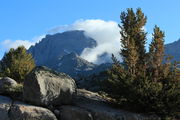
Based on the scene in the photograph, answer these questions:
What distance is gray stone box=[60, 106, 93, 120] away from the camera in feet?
49.9

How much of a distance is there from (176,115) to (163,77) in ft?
7.95

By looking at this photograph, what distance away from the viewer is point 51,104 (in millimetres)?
16031

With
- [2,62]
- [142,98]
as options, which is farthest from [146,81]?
[2,62]

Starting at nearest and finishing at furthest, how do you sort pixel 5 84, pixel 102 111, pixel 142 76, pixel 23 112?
pixel 23 112, pixel 102 111, pixel 142 76, pixel 5 84

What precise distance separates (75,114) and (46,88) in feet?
6.50

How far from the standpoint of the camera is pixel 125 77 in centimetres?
1741

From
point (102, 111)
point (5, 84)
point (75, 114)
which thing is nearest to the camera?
point (75, 114)

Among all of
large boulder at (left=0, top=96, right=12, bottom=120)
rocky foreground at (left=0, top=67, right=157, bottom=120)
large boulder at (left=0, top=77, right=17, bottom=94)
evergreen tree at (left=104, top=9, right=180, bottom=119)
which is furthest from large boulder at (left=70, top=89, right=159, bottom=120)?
large boulder at (left=0, top=77, right=17, bottom=94)

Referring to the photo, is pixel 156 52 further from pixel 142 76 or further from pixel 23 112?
pixel 23 112

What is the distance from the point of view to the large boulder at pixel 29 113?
1444 cm

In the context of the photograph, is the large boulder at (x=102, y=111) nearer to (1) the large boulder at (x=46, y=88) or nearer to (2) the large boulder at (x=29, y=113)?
(1) the large boulder at (x=46, y=88)

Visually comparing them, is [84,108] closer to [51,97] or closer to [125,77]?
[51,97]

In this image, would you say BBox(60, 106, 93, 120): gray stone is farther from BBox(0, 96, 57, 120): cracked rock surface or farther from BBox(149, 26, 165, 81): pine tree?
BBox(149, 26, 165, 81): pine tree

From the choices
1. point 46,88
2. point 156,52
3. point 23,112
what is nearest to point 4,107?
point 23,112
